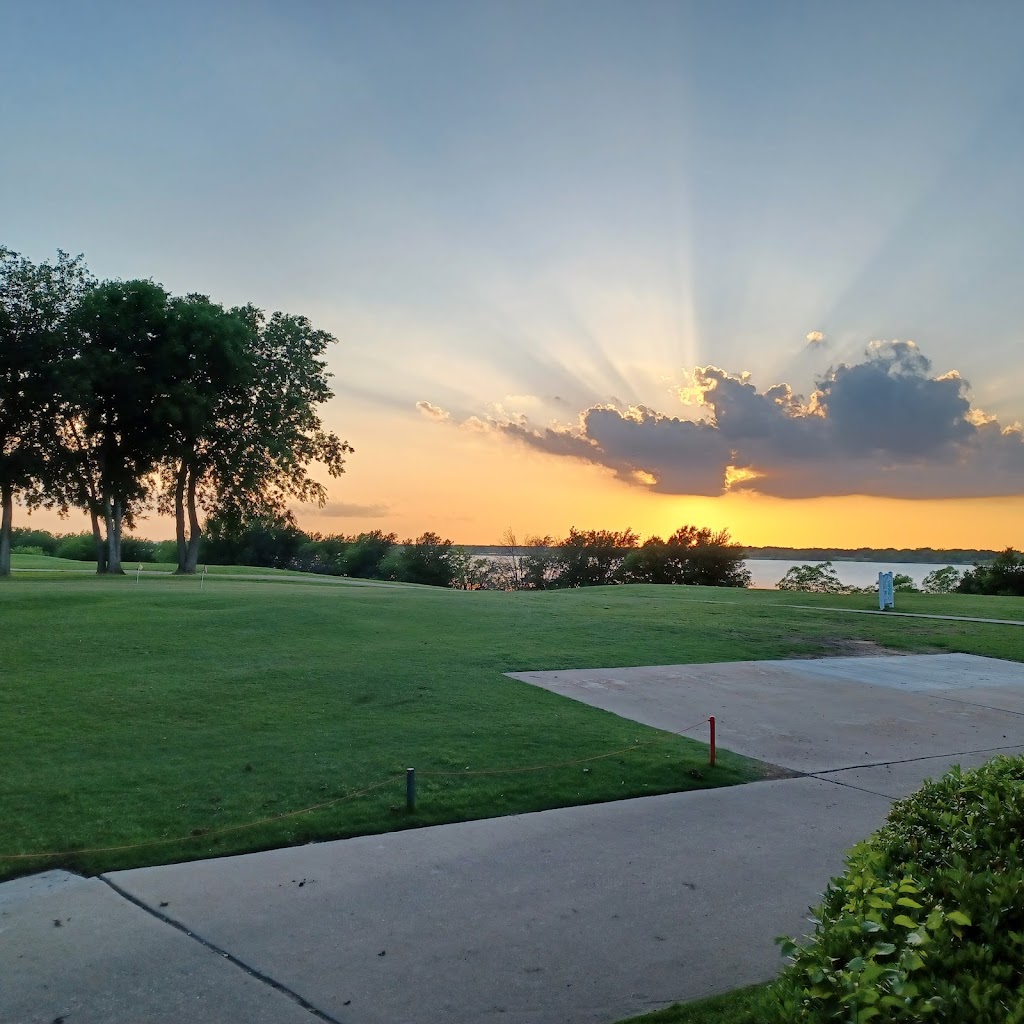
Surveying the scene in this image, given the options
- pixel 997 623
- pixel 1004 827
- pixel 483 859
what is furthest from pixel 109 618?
pixel 997 623

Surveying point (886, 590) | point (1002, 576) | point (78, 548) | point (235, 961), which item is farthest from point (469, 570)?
point (235, 961)

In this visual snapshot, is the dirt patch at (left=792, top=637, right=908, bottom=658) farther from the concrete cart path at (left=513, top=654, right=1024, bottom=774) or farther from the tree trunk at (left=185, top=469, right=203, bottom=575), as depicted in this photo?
the tree trunk at (left=185, top=469, right=203, bottom=575)

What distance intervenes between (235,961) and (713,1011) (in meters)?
2.19

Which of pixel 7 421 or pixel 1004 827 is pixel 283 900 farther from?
pixel 7 421

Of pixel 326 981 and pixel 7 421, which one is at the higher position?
pixel 7 421

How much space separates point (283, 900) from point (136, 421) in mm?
35400

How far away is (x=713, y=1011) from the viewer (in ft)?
12.3

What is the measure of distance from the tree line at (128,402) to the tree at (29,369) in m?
0.04

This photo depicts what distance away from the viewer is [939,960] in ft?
7.91

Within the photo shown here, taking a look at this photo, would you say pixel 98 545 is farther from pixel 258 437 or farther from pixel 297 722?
pixel 297 722

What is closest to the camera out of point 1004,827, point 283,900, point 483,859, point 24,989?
point 1004,827

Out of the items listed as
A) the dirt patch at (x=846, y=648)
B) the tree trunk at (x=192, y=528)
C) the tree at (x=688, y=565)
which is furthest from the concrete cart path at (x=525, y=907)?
the tree at (x=688, y=565)

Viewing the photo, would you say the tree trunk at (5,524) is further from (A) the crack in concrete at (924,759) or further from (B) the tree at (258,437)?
(A) the crack in concrete at (924,759)

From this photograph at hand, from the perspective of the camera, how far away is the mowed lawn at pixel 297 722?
257 inches
